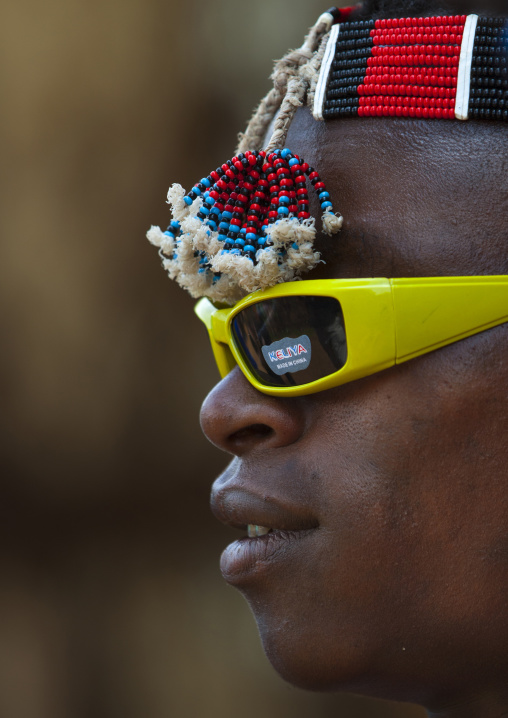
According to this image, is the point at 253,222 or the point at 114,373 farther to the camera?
the point at 114,373

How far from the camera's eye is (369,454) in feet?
3.17

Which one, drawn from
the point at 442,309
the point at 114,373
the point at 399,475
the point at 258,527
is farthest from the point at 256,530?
the point at 114,373

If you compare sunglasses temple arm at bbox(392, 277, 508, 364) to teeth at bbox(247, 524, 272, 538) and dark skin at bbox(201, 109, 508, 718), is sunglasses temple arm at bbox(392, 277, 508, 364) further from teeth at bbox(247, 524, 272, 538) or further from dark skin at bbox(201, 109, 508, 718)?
teeth at bbox(247, 524, 272, 538)

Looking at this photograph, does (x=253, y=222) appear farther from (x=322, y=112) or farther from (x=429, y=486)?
(x=429, y=486)

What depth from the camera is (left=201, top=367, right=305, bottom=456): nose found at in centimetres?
102

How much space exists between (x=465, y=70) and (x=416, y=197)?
0.56ft

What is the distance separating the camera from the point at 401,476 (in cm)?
96

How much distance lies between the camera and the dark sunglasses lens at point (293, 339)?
0.98m

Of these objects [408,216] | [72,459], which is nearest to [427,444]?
[408,216]

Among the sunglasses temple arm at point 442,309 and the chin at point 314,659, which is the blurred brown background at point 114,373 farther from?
the sunglasses temple arm at point 442,309

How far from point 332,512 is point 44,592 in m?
1.70

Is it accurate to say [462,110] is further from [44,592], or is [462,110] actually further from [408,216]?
[44,592]

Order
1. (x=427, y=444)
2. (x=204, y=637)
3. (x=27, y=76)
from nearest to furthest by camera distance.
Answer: (x=427, y=444), (x=27, y=76), (x=204, y=637)

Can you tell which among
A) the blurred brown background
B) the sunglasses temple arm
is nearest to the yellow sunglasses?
the sunglasses temple arm
